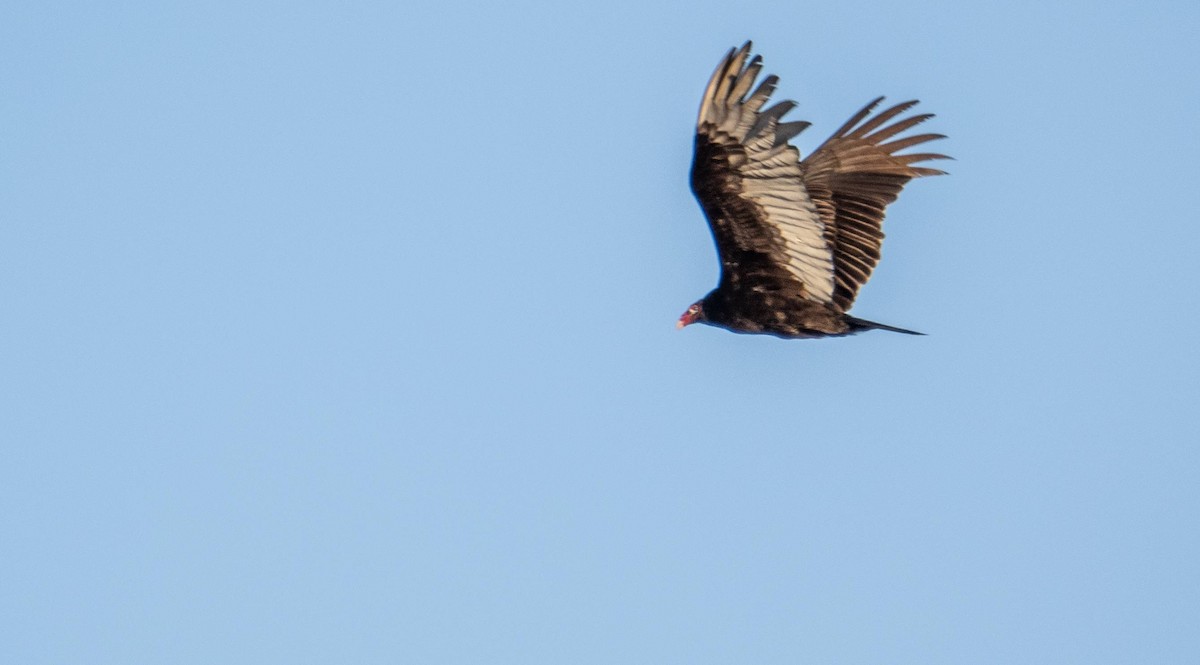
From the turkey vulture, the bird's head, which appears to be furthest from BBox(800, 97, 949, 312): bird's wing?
the bird's head

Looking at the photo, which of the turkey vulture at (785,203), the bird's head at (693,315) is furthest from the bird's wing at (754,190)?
the bird's head at (693,315)

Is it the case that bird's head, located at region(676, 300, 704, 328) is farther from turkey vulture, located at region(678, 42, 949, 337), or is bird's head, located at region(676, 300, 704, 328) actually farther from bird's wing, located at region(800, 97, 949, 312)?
bird's wing, located at region(800, 97, 949, 312)

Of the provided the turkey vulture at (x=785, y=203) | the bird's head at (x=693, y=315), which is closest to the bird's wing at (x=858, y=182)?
the turkey vulture at (x=785, y=203)

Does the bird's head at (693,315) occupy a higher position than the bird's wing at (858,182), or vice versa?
the bird's wing at (858,182)

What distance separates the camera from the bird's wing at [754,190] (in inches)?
519

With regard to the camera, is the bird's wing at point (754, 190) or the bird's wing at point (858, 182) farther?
the bird's wing at point (858, 182)

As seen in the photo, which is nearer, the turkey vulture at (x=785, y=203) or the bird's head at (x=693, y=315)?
the turkey vulture at (x=785, y=203)

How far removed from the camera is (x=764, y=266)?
582 inches

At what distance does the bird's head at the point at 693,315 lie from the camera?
15876 millimetres

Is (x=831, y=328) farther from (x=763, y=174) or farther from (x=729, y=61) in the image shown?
(x=729, y=61)

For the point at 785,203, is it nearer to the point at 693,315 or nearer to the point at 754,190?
the point at 754,190

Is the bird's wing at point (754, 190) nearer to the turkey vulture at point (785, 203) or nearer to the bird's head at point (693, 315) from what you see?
the turkey vulture at point (785, 203)

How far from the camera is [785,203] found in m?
14.1

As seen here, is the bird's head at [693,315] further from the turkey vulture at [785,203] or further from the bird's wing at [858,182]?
the bird's wing at [858,182]
